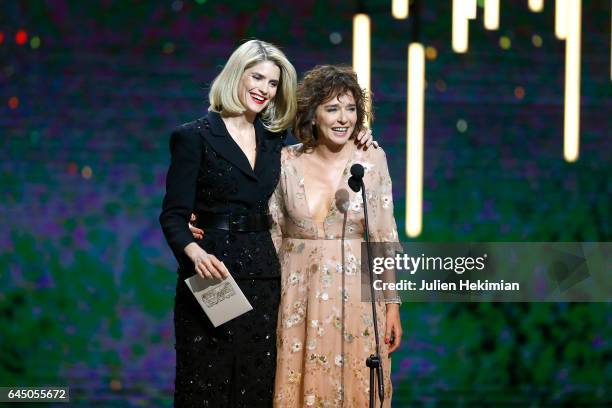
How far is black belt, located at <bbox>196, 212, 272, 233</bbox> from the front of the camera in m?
2.84

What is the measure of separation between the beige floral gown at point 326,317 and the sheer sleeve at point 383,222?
2.3 inches

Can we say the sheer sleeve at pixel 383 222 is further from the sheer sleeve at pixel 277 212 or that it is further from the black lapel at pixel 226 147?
the black lapel at pixel 226 147

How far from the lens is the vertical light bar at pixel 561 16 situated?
4.65 metres

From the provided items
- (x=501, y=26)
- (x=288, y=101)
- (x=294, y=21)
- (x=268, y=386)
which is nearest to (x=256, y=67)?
(x=288, y=101)

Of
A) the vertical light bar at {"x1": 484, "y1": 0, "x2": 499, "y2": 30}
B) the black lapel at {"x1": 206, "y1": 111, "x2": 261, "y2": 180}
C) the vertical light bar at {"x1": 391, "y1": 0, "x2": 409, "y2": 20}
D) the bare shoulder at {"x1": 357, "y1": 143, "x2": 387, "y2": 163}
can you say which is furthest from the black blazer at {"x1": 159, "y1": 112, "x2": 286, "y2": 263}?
the vertical light bar at {"x1": 484, "y1": 0, "x2": 499, "y2": 30}

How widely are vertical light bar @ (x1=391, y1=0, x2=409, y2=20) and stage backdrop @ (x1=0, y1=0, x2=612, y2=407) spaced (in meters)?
0.04

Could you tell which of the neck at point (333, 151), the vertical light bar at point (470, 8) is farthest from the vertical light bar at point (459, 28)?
the neck at point (333, 151)

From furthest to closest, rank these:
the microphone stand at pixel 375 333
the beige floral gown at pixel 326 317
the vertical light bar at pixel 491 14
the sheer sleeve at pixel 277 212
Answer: the vertical light bar at pixel 491 14
the sheer sleeve at pixel 277 212
the beige floral gown at pixel 326 317
the microphone stand at pixel 375 333

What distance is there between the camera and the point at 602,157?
4.73 metres

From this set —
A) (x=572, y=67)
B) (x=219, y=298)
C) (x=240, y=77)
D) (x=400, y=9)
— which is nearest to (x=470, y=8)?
(x=400, y=9)

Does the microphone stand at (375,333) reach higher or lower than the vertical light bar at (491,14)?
lower

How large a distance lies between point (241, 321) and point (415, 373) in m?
2.16

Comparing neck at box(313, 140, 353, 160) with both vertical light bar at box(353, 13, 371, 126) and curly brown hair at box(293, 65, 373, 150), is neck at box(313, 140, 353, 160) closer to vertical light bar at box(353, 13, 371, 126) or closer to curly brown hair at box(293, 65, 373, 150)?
curly brown hair at box(293, 65, 373, 150)

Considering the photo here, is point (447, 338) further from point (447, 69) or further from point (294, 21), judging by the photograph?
point (294, 21)
